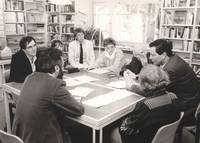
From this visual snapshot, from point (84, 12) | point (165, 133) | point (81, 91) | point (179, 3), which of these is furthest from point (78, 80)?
point (84, 12)

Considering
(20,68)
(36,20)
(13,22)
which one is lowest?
(20,68)

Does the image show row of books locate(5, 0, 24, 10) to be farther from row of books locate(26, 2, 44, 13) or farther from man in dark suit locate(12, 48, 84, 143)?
man in dark suit locate(12, 48, 84, 143)

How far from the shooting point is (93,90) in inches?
90.2

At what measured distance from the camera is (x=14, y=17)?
5.19m

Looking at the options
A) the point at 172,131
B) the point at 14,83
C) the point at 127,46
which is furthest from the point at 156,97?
the point at 127,46

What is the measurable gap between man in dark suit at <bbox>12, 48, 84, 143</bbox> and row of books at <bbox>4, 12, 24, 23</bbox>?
401 centimetres

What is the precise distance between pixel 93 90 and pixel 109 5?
3.44m

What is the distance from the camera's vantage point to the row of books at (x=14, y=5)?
16.6ft

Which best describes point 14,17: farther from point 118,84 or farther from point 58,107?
point 58,107

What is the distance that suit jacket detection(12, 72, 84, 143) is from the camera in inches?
61.2

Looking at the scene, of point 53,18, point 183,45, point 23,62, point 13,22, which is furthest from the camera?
point 53,18

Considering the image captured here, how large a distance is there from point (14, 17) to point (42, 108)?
4.31 m

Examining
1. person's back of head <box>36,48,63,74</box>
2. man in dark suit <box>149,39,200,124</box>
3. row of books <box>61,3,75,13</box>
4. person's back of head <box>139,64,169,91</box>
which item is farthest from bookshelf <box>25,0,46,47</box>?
person's back of head <box>139,64,169,91</box>

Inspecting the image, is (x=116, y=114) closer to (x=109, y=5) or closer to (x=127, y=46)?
(x=127, y=46)
